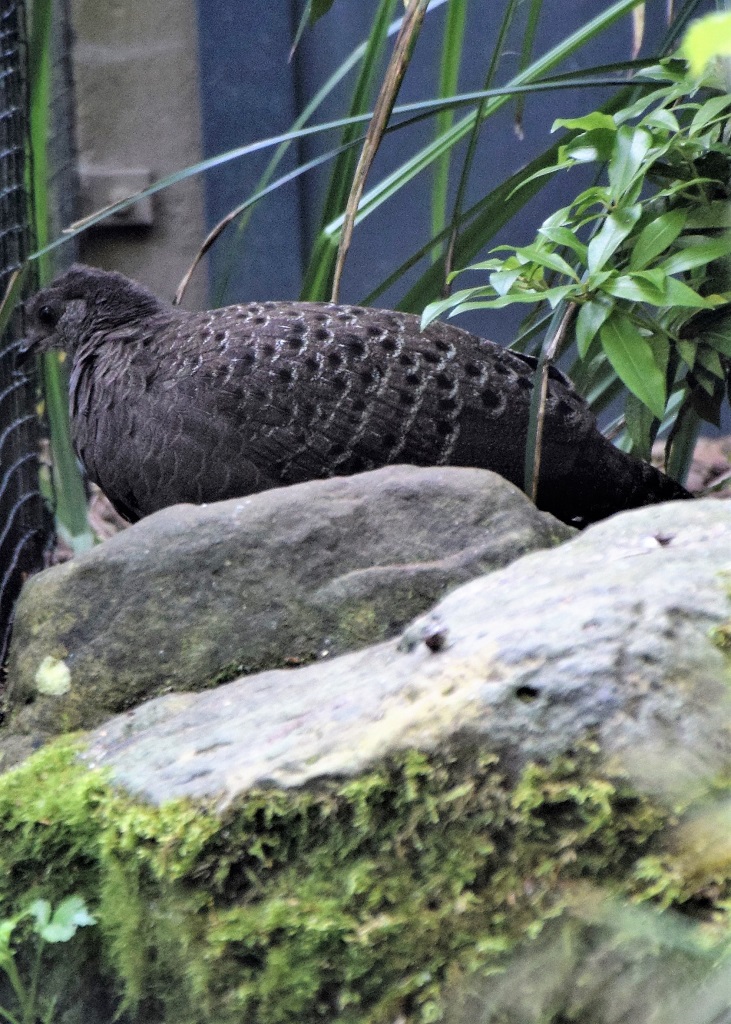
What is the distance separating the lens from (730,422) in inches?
225

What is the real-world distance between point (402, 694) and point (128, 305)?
2.37m

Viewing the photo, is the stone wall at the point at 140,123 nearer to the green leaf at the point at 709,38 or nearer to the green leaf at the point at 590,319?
the green leaf at the point at 590,319

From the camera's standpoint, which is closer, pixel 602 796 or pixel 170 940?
pixel 602 796

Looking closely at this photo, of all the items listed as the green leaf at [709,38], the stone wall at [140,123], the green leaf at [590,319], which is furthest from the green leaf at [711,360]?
the stone wall at [140,123]

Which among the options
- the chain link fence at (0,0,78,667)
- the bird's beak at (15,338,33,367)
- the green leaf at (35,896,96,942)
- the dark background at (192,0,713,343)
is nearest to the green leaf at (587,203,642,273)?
the green leaf at (35,896,96,942)

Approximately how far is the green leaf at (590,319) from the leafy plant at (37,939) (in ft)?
4.91

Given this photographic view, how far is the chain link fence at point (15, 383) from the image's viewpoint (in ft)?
12.8

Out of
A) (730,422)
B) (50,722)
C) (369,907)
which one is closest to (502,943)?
(369,907)

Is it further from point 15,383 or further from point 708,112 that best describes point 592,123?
point 15,383

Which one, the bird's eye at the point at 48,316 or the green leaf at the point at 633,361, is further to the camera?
the bird's eye at the point at 48,316

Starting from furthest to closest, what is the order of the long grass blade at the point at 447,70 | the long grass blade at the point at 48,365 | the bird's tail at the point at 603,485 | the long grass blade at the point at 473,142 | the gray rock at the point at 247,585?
1. the long grass blade at the point at 48,365
2. the long grass blade at the point at 447,70
3. the bird's tail at the point at 603,485
4. the long grass blade at the point at 473,142
5. the gray rock at the point at 247,585

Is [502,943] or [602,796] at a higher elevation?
[602,796]

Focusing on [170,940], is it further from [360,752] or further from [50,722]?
[50,722]

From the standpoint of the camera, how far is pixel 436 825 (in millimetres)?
1680
